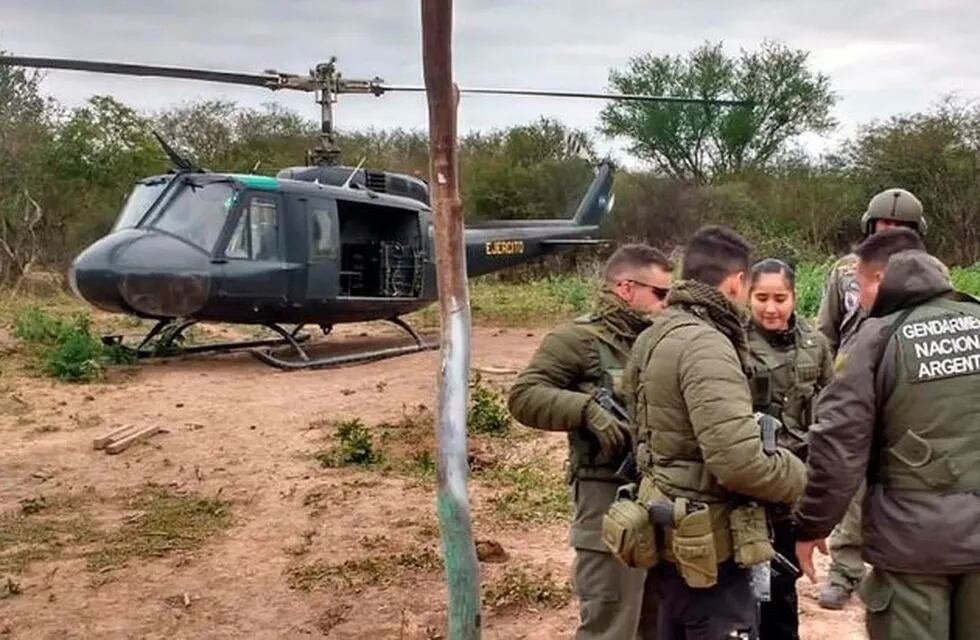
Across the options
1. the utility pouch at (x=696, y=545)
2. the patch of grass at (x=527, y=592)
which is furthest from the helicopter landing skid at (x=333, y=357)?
the utility pouch at (x=696, y=545)

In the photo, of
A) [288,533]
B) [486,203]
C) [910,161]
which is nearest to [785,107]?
[910,161]

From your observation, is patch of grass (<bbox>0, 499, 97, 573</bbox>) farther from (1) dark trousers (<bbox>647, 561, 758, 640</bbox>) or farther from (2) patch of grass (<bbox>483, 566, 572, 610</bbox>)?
(1) dark trousers (<bbox>647, 561, 758, 640</bbox>)

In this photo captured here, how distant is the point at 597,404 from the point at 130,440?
16.6 ft

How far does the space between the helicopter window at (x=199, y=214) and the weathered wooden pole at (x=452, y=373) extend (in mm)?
7537

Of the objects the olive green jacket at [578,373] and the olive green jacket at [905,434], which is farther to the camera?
the olive green jacket at [578,373]

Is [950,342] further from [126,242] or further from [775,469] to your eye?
[126,242]

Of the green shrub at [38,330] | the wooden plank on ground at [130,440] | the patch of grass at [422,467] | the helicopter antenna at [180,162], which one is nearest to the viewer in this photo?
the patch of grass at [422,467]

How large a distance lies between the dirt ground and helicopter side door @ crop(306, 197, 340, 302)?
5.69 feet

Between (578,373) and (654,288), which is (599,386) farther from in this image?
(654,288)

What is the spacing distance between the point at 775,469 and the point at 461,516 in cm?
104

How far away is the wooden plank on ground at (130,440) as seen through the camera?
23.8 feet

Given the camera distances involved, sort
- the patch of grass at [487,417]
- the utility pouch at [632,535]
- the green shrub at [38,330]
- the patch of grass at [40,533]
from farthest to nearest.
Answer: the green shrub at [38,330] < the patch of grass at [487,417] < the patch of grass at [40,533] < the utility pouch at [632,535]

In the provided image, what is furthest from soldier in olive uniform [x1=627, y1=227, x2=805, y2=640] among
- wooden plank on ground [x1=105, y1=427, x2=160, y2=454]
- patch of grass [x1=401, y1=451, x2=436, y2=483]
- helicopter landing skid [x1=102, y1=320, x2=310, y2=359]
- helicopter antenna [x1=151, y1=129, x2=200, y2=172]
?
helicopter landing skid [x1=102, y1=320, x2=310, y2=359]

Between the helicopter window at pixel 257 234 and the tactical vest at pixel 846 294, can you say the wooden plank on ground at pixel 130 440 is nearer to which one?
the helicopter window at pixel 257 234
